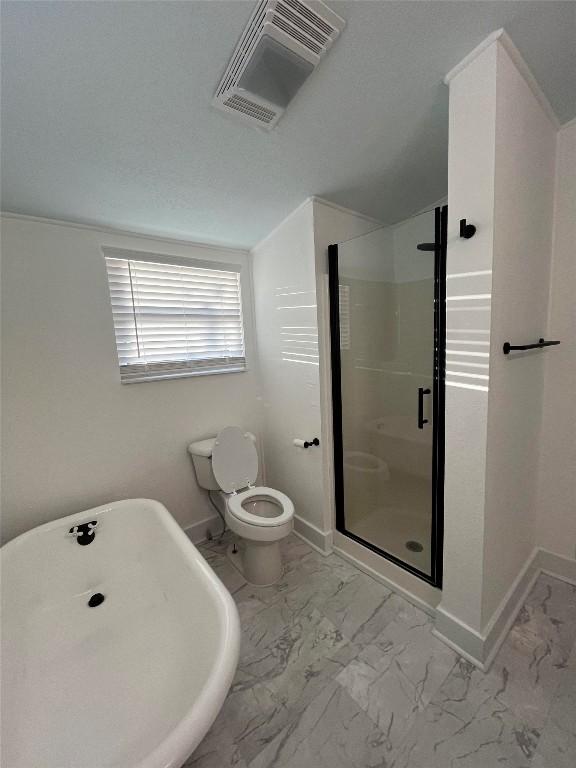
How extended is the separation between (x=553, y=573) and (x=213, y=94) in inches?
113

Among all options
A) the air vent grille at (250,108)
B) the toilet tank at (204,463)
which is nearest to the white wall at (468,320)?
the air vent grille at (250,108)

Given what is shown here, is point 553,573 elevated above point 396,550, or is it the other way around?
point 396,550

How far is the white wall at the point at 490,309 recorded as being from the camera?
1024mm

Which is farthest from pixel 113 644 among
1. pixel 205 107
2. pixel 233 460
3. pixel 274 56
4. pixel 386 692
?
pixel 274 56

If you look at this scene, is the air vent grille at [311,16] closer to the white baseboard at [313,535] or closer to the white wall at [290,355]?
the white wall at [290,355]

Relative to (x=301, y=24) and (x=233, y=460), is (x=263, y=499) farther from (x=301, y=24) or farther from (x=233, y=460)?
(x=301, y=24)

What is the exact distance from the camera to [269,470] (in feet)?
8.05

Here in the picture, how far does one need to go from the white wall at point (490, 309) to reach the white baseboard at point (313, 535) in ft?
2.47

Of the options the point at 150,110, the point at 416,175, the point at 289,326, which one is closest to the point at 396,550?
the point at 289,326

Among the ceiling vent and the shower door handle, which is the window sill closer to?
the shower door handle

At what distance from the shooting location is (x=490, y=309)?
1058 millimetres

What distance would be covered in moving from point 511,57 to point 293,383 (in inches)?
67.2

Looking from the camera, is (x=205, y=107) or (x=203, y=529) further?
(x=203, y=529)

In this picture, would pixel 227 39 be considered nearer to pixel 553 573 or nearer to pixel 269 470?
pixel 269 470
